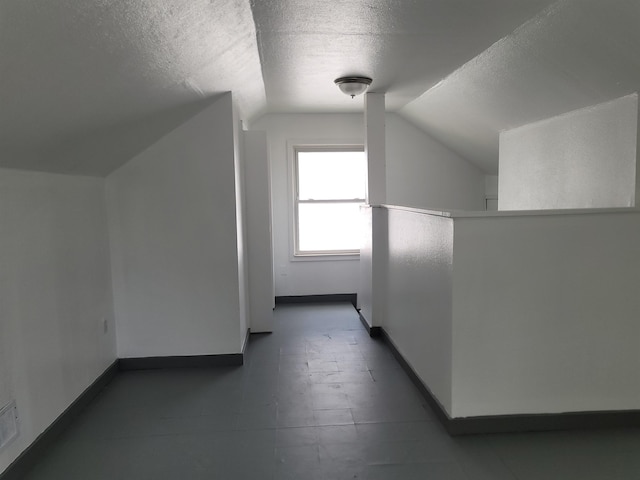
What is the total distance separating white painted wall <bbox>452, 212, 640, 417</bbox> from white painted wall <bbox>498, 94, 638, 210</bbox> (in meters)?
A: 0.39

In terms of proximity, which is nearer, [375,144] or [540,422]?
[540,422]

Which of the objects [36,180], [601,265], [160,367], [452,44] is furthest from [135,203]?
[601,265]

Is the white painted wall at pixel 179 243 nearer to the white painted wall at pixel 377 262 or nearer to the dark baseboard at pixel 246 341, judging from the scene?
the dark baseboard at pixel 246 341

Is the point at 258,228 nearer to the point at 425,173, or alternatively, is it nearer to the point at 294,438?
the point at 294,438

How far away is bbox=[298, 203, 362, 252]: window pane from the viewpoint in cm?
562

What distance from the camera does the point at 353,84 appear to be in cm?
374

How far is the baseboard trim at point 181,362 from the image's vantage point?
3.55 meters

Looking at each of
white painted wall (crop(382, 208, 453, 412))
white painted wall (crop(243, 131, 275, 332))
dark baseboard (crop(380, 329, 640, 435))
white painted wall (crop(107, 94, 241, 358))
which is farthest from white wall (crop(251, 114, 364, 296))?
dark baseboard (crop(380, 329, 640, 435))

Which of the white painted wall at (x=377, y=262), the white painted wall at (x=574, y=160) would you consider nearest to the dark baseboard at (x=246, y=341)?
the white painted wall at (x=377, y=262)

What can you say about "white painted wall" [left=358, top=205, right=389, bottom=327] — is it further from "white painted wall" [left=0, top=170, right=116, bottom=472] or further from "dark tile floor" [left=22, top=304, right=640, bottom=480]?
"white painted wall" [left=0, top=170, right=116, bottom=472]

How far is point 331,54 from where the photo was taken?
3131mm

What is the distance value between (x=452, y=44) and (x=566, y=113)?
100 centimetres

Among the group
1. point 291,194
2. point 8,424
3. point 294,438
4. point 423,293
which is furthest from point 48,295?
point 291,194

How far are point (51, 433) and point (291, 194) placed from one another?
3582mm
